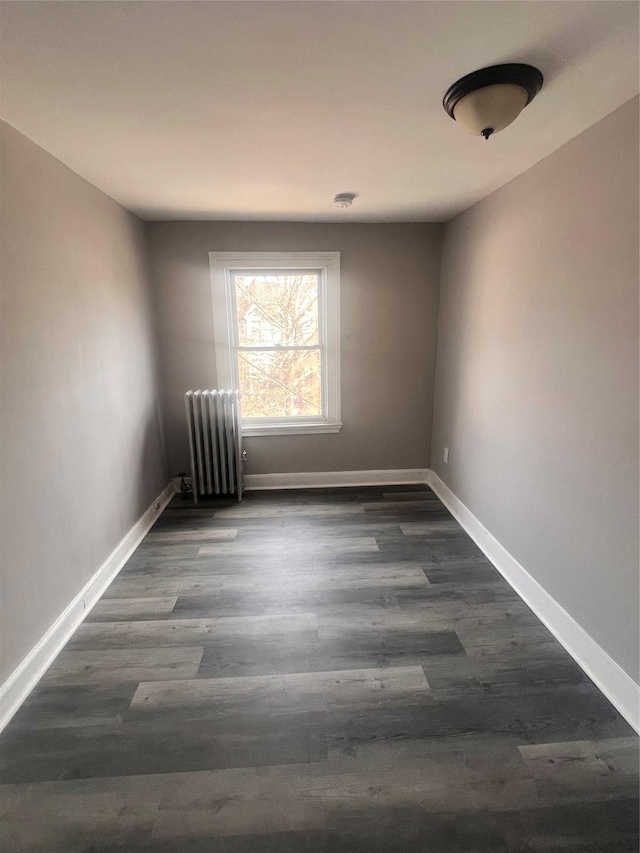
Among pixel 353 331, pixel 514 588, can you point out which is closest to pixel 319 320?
pixel 353 331

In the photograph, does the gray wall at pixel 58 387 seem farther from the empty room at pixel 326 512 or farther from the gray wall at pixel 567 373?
the gray wall at pixel 567 373

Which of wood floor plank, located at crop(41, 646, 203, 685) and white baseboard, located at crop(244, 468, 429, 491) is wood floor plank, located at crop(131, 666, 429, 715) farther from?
white baseboard, located at crop(244, 468, 429, 491)

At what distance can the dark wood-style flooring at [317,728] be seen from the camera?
1212mm

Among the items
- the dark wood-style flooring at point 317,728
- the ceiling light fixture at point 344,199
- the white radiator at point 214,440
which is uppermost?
the ceiling light fixture at point 344,199

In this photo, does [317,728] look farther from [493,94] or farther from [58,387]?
[493,94]

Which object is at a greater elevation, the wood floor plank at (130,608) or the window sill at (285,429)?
the window sill at (285,429)

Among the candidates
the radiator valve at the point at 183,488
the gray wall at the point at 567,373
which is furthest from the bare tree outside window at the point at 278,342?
the gray wall at the point at 567,373

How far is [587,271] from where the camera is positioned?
66.4 inches

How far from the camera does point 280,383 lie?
354cm

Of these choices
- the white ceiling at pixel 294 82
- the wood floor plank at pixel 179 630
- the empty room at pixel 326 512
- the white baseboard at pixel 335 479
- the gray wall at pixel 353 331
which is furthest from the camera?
the white baseboard at pixel 335 479

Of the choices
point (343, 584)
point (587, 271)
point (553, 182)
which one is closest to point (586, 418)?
point (587, 271)

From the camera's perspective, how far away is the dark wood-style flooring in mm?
1212

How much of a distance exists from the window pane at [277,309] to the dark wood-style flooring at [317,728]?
1.90 metres

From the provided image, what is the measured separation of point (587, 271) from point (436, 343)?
1.79m
